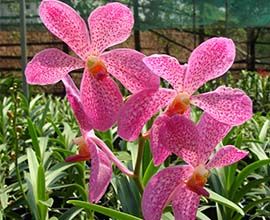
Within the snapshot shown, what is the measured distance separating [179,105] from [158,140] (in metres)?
0.04

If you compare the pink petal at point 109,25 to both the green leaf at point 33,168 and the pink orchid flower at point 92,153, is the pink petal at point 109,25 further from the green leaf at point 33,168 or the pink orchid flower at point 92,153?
the green leaf at point 33,168

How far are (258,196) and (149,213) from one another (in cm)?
104

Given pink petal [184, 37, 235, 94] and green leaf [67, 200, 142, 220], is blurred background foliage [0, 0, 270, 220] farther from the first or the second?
pink petal [184, 37, 235, 94]

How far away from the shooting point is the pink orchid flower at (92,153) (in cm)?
54

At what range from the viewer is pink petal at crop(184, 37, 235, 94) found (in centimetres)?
54

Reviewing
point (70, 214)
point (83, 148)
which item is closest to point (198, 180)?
point (83, 148)

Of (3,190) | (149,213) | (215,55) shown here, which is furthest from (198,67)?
(3,190)

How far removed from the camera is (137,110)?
0.53 metres

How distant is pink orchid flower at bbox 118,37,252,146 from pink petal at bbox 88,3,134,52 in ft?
0.20

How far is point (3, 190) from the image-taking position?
1429 mm

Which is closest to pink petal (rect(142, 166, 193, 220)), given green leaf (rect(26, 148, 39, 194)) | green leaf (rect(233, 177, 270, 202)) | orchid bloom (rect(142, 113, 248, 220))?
orchid bloom (rect(142, 113, 248, 220))

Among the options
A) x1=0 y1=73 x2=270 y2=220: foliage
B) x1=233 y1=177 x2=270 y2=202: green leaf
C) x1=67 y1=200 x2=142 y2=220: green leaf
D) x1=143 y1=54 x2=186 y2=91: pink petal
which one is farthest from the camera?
x1=233 y1=177 x2=270 y2=202: green leaf

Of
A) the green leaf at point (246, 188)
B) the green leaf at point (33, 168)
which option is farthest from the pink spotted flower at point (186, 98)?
the green leaf at point (246, 188)

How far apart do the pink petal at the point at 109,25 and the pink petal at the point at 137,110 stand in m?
0.07
